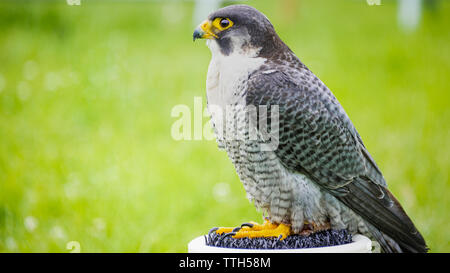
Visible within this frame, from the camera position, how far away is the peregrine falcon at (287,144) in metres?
1.93

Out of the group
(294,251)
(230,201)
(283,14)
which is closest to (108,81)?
(230,201)

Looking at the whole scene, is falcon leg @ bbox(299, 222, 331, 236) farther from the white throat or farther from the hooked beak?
the hooked beak

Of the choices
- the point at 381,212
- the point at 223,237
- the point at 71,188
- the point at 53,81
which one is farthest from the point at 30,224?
the point at 381,212

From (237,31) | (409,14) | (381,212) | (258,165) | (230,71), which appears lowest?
(381,212)

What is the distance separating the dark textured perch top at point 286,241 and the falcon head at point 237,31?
2.49 feet

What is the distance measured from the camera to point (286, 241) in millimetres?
1926

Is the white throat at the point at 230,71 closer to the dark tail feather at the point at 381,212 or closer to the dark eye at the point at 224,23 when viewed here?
the dark eye at the point at 224,23

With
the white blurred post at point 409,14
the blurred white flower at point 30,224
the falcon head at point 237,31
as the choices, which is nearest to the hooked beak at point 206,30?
the falcon head at point 237,31

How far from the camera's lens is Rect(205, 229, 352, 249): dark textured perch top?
190cm

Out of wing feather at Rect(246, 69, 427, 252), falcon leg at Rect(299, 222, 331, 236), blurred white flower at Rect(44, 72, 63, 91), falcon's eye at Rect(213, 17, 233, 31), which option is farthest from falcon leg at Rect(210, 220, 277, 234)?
blurred white flower at Rect(44, 72, 63, 91)

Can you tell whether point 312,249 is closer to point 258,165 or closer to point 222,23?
point 258,165

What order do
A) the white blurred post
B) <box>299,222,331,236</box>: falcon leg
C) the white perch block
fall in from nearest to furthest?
the white perch block < <box>299,222,331,236</box>: falcon leg < the white blurred post

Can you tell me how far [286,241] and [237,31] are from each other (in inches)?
34.3
